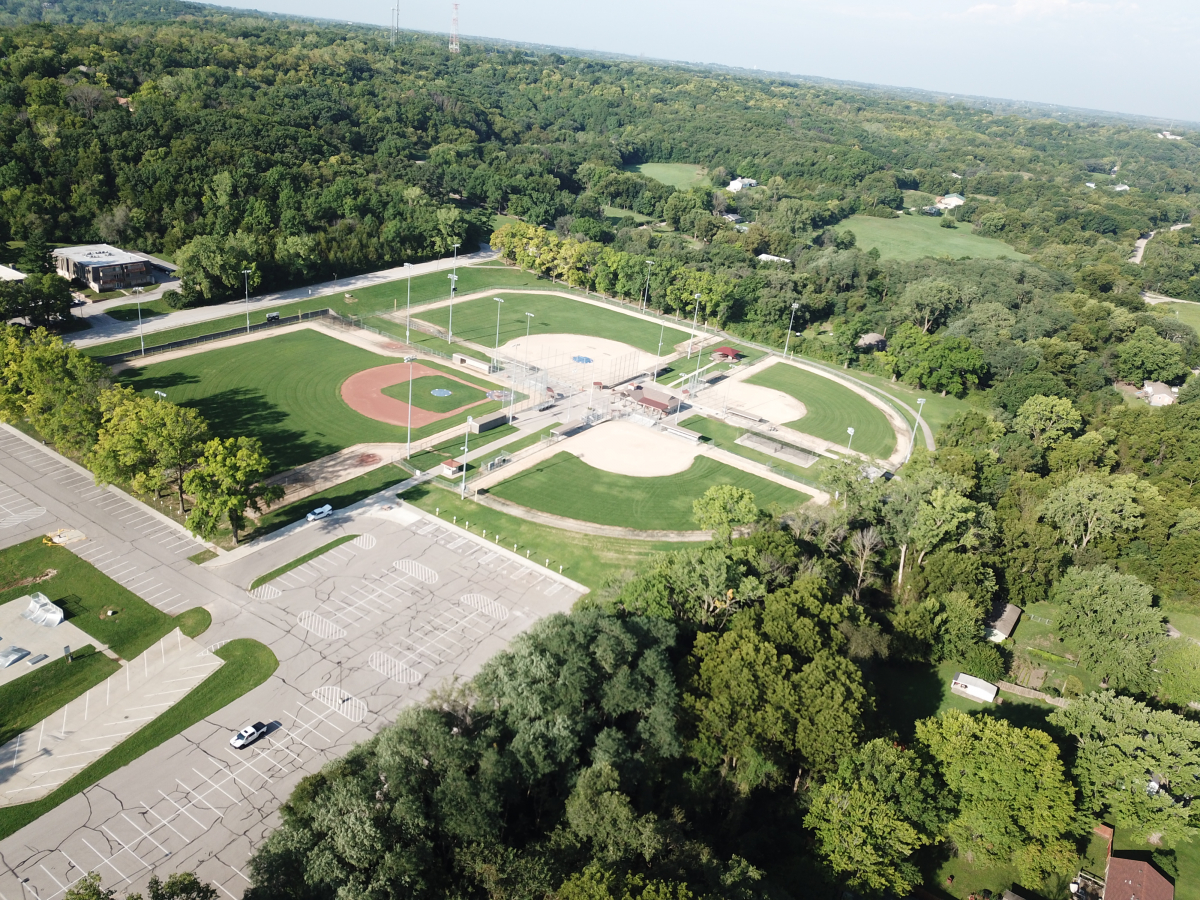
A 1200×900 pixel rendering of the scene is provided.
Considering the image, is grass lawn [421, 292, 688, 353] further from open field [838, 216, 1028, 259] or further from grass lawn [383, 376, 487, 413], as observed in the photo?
open field [838, 216, 1028, 259]

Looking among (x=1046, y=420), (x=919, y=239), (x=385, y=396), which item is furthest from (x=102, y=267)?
(x=919, y=239)

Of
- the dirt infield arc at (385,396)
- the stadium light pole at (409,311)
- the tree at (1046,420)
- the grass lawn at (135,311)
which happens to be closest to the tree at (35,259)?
the grass lawn at (135,311)

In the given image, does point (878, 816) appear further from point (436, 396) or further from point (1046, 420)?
point (1046, 420)

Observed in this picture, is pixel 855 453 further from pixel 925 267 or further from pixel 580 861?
pixel 925 267

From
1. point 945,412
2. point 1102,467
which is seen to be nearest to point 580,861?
point 1102,467

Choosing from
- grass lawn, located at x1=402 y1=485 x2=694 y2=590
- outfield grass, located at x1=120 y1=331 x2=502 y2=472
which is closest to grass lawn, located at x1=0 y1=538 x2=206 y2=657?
outfield grass, located at x1=120 y1=331 x2=502 y2=472

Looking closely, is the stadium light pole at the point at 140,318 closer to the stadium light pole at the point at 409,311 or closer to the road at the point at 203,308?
the road at the point at 203,308
